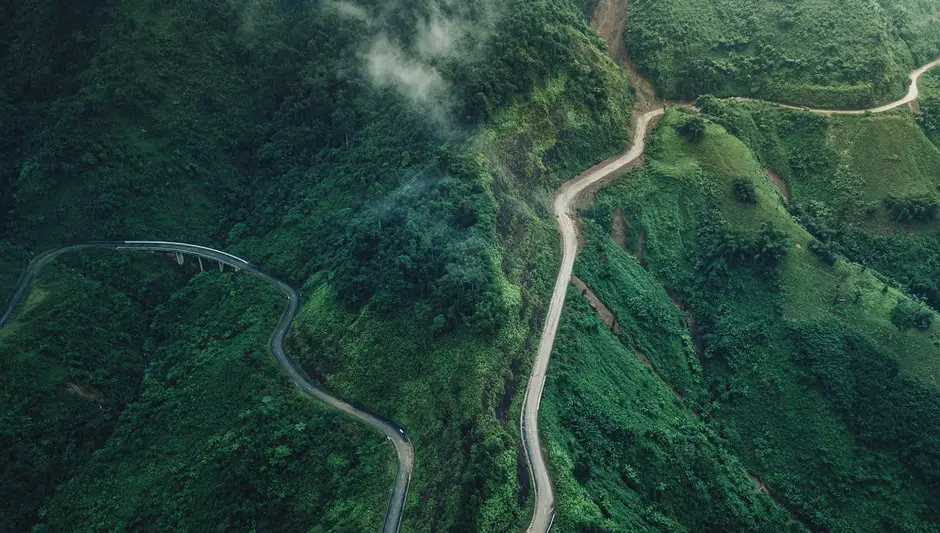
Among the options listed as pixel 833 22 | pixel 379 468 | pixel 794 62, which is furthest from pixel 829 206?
pixel 379 468

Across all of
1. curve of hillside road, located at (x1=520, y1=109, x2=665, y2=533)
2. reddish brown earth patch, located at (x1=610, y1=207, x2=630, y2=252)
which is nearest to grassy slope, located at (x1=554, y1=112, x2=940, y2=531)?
reddish brown earth patch, located at (x1=610, y1=207, x2=630, y2=252)

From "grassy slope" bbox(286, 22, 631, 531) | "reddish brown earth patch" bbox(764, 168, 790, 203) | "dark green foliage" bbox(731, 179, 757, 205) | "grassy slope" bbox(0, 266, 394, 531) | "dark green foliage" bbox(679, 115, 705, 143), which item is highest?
"dark green foliage" bbox(679, 115, 705, 143)

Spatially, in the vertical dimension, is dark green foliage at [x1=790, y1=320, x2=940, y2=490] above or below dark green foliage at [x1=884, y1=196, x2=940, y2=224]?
below

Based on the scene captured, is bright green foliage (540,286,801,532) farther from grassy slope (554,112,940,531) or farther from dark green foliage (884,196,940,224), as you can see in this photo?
dark green foliage (884,196,940,224)

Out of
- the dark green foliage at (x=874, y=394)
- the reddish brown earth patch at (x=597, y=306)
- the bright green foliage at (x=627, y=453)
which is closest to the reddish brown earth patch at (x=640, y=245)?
the reddish brown earth patch at (x=597, y=306)

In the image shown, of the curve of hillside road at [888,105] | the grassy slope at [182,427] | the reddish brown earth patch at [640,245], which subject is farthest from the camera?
the curve of hillside road at [888,105]

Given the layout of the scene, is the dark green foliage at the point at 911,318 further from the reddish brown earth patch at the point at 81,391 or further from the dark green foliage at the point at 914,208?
the reddish brown earth patch at the point at 81,391

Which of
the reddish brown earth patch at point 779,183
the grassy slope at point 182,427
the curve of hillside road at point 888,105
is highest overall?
the curve of hillside road at point 888,105
